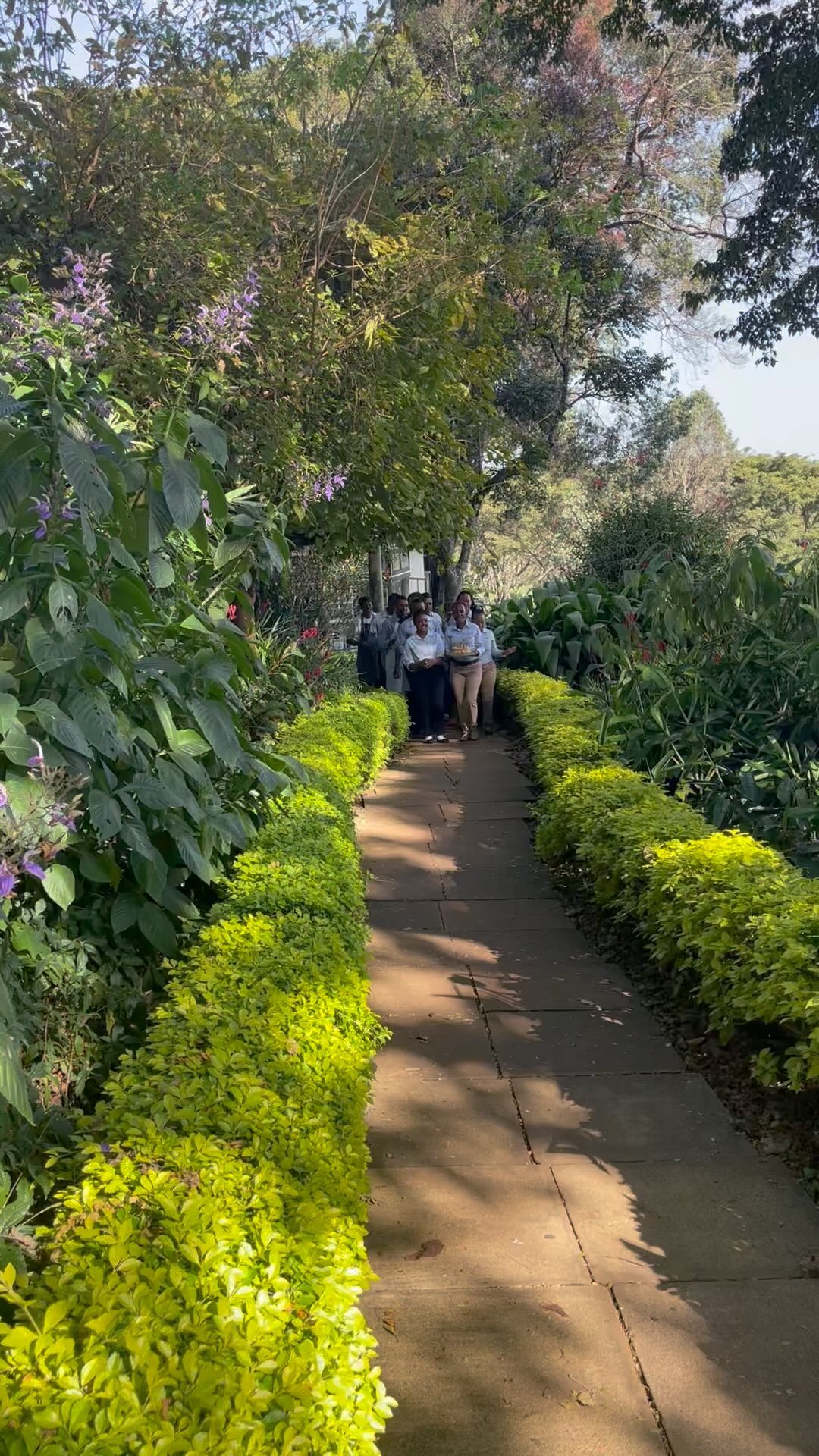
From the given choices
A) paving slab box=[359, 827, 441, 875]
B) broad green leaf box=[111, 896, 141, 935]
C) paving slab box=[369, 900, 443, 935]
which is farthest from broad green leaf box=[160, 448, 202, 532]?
paving slab box=[359, 827, 441, 875]

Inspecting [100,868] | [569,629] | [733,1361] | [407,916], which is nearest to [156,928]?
[100,868]

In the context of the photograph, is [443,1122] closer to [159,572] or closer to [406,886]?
[159,572]

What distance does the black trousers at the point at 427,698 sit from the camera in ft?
39.7

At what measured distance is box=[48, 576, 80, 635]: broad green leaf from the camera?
2451 millimetres

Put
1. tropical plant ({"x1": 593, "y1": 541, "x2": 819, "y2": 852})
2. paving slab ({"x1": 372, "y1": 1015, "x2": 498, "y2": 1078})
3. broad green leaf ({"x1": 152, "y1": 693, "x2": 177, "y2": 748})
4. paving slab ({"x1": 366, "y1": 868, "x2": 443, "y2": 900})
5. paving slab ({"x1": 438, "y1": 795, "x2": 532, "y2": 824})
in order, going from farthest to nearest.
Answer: paving slab ({"x1": 438, "y1": 795, "x2": 532, "y2": 824})
paving slab ({"x1": 366, "y1": 868, "x2": 443, "y2": 900})
tropical plant ({"x1": 593, "y1": 541, "x2": 819, "y2": 852})
paving slab ({"x1": 372, "y1": 1015, "x2": 498, "y2": 1078})
broad green leaf ({"x1": 152, "y1": 693, "x2": 177, "y2": 748})

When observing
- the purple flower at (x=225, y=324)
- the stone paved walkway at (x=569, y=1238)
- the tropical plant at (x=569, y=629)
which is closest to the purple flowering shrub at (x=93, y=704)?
the purple flower at (x=225, y=324)

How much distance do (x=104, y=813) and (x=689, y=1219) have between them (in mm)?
1858

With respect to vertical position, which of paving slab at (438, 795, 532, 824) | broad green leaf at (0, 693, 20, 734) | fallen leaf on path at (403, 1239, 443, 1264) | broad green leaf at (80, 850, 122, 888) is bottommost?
fallen leaf on path at (403, 1239, 443, 1264)

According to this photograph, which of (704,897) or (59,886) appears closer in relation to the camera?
(59,886)

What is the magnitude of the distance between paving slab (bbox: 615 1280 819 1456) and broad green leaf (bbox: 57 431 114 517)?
2.15 meters

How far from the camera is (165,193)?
21.6 ft

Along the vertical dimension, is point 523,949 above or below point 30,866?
below

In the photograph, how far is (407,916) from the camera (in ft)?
19.2

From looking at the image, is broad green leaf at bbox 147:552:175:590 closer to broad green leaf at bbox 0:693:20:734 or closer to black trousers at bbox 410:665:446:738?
broad green leaf at bbox 0:693:20:734
